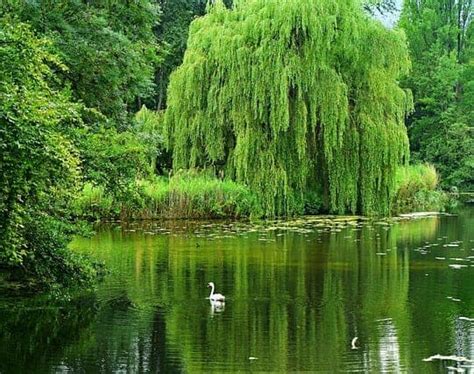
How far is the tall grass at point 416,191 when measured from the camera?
96.0ft

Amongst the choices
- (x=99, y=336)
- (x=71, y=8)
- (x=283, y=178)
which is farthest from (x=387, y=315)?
(x=283, y=178)

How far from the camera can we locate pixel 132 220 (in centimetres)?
2423

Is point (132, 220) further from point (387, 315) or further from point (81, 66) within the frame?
point (387, 315)

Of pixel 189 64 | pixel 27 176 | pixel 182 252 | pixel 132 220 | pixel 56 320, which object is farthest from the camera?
pixel 189 64

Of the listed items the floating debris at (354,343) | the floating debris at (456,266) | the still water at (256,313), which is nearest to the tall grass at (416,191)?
the still water at (256,313)

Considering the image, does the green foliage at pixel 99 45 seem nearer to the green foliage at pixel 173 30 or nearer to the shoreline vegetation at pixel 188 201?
the shoreline vegetation at pixel 188 201

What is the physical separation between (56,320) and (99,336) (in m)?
1.16

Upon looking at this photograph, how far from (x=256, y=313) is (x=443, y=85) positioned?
117 feet

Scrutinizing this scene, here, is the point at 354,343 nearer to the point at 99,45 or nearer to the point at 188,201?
the point at 99,45

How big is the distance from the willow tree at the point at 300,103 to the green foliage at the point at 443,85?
58.6 feet

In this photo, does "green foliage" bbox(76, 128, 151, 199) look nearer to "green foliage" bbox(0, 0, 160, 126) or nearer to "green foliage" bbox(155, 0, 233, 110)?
"green foliage" bbox(0, 0, 160, 126)

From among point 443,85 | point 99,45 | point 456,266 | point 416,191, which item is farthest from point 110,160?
point 443,85

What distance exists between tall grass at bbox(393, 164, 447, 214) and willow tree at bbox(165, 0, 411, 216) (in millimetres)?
3038

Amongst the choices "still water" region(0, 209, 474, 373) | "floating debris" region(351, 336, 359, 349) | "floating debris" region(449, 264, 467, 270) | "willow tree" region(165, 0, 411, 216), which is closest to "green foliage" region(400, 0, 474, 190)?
"willow tree" region(165, 0, 411, 216)
